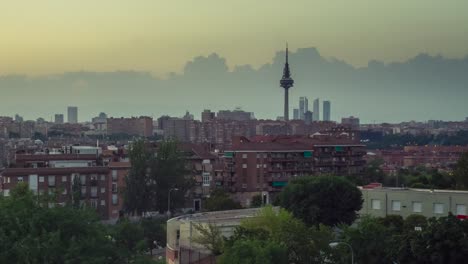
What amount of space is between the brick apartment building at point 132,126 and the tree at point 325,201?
15254 cm

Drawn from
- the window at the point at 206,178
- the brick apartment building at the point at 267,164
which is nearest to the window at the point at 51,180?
the window at the point at 206,178

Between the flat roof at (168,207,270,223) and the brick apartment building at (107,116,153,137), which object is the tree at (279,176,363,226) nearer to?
the flat roof at (168,207,270,223)

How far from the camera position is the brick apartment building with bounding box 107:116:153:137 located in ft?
621

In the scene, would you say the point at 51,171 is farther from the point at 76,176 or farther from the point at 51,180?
the point at 76,176

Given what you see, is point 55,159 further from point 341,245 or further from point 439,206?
point 341,245

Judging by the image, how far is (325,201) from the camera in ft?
116

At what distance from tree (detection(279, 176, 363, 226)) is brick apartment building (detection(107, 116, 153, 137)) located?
153m

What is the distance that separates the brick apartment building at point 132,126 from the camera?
189375mm

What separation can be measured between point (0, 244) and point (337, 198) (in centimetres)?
1747

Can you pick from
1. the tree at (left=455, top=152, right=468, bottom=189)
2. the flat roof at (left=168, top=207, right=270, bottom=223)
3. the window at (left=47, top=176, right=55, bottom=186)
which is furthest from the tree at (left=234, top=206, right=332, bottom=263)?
the window at (left=47, top=176, right=55, bottom=186)

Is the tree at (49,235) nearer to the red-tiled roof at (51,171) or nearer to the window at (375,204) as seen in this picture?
the window at (375,204)

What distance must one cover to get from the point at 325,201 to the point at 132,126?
159 metres

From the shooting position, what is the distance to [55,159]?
191ft

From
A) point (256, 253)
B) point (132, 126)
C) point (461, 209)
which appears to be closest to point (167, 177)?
point (461, 209)
